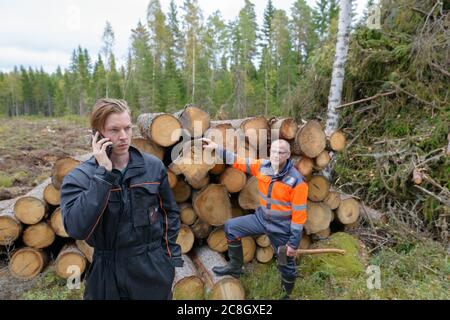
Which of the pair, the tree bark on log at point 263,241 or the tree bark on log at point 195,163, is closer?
the tree bark on log at point 195,163

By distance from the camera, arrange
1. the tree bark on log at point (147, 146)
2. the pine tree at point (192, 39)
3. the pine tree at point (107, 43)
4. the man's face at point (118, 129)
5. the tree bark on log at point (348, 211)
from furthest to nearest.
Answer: the pine tree at point (107, 43), the pine tree at point (192, 39), the tree bark on log at point (348, 211), the tree bark on log at point (147, 146), the man's face at point (118, 129)

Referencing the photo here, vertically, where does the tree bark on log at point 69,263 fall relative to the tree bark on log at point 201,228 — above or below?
below

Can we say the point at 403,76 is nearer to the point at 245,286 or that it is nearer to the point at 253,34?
the point at 245,286

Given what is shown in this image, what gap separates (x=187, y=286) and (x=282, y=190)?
1.46 meters

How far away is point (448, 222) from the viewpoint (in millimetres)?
4102

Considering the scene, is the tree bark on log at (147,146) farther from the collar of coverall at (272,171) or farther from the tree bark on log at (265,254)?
the tree bark on log at (265,254)

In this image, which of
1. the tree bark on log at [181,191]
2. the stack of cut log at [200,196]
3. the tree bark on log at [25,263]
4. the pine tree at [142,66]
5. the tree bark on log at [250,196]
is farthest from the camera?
the pine tree at [142,66]

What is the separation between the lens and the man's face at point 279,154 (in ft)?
10.1

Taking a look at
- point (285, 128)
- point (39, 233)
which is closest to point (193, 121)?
point (285, 128)

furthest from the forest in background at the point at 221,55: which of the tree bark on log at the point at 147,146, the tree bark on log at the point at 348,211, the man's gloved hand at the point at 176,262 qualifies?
the man's gloved hand at the point at 176,262

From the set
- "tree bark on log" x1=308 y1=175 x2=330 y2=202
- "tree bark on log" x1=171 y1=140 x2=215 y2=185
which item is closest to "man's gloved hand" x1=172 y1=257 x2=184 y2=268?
"tree bark on log" x1=171 y1=140 x2=215 y2=185

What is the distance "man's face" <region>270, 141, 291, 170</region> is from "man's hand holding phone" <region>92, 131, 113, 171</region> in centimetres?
180

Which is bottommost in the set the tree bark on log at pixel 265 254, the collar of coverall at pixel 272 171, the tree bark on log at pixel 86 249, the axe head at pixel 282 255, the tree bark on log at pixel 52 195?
the tree bark on log at pixel 265 254

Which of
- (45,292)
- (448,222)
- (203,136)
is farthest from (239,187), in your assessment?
(448,222)
